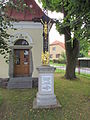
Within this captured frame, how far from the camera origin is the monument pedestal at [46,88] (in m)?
4.69

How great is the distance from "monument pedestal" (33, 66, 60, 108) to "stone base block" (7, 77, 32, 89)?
114 inches

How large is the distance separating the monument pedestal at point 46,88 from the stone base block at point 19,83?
289 centimetres

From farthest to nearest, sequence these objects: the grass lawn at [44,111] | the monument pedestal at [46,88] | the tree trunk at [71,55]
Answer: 1. the tree trunk at [71,55]
2. the monument pedestal at [46,88]
3. the grass lawn at [44,111]

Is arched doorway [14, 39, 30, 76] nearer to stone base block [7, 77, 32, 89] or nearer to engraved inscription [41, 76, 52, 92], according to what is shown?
stone base block [7, 77, 32, 89]

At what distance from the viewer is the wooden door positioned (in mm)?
8516

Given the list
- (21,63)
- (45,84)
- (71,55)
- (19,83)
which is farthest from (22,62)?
(71,55)

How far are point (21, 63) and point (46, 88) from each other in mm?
4301

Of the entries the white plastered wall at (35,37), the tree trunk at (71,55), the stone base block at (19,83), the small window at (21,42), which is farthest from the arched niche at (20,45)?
the tree trunk at (71,55)

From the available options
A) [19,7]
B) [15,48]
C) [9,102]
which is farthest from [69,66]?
[19,7]

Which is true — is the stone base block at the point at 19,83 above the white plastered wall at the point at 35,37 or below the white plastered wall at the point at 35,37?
below

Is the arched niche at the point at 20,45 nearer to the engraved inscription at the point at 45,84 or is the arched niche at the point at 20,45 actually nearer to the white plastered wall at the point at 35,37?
the white plastered wall at the point at 35,37

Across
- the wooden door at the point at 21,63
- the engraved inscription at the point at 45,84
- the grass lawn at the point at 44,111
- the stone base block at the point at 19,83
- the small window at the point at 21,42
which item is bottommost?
the grass lawn at the point at 44,111

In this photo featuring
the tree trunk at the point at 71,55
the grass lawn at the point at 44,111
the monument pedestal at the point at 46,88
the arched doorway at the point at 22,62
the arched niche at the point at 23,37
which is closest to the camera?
the grass lawn at the point at 44,111

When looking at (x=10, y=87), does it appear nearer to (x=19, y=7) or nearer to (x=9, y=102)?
(x=9, y=102)
